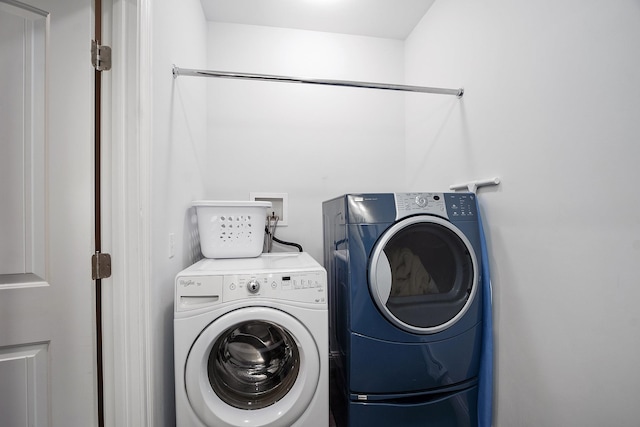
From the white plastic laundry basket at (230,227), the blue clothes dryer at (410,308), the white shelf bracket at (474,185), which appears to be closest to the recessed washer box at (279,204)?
the white plastic laundry basket at (230,227)

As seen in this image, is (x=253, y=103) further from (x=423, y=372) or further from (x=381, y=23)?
(x=423, y=372)

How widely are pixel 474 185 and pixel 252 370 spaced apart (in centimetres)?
149

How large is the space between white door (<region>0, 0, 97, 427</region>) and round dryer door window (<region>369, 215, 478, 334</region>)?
3.73 feet

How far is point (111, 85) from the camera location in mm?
925

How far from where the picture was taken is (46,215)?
2.85 ft

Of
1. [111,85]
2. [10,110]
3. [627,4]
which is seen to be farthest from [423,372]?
[10,110]

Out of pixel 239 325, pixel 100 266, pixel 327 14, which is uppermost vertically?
pixel 327 14

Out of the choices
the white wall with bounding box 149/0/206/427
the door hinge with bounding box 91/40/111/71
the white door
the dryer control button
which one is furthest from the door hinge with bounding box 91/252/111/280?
the dryer control button

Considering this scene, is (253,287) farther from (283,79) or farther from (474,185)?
(474,185)

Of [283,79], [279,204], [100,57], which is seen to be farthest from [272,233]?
[100,57]

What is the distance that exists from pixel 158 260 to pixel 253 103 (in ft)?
4.58

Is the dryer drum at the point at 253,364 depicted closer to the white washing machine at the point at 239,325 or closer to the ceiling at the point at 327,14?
the white washing machine at the point at 239,325

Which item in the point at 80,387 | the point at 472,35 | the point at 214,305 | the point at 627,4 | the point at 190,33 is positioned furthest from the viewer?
the point at 190,33

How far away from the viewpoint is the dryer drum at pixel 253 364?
43.4 inches
